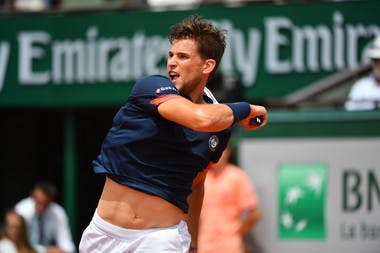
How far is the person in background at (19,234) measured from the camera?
31.7 feet

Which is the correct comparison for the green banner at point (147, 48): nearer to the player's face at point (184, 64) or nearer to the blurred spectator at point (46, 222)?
the blurred spectator at point (46, 222)

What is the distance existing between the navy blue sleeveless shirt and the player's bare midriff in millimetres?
41

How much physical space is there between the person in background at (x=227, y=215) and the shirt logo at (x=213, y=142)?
3338 mm

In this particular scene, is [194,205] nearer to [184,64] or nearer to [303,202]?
[184,64]

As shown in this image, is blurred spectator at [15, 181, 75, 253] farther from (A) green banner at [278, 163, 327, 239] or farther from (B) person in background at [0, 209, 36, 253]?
(A) green banner at [278, 163, 327, 239]

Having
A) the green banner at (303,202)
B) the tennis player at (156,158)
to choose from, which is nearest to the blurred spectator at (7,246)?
the green banner at (303,202)

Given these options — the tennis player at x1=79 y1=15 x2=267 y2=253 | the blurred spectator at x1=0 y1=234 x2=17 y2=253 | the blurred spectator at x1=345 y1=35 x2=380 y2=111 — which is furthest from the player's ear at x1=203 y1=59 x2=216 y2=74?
the blurred spectator at x1=0 y1=234 x2=17 y2=253

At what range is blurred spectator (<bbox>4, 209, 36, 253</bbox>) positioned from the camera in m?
9.67

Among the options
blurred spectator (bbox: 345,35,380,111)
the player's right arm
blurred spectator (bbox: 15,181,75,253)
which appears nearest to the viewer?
the player's right arm

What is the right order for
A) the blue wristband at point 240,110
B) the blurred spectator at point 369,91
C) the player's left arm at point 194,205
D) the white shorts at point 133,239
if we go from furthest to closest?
1. the blurred spectator at point 369,91
2. the player's left arm at point 194,205
3. the white shorts at point 133,239
4. the blue wristband at point 240,110

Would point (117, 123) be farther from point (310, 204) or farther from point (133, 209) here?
point (310, 204)

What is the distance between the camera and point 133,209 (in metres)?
4.79

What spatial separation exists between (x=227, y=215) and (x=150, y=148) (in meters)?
3.72

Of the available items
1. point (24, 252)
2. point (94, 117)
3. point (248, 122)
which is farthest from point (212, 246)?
point (94, 117)
